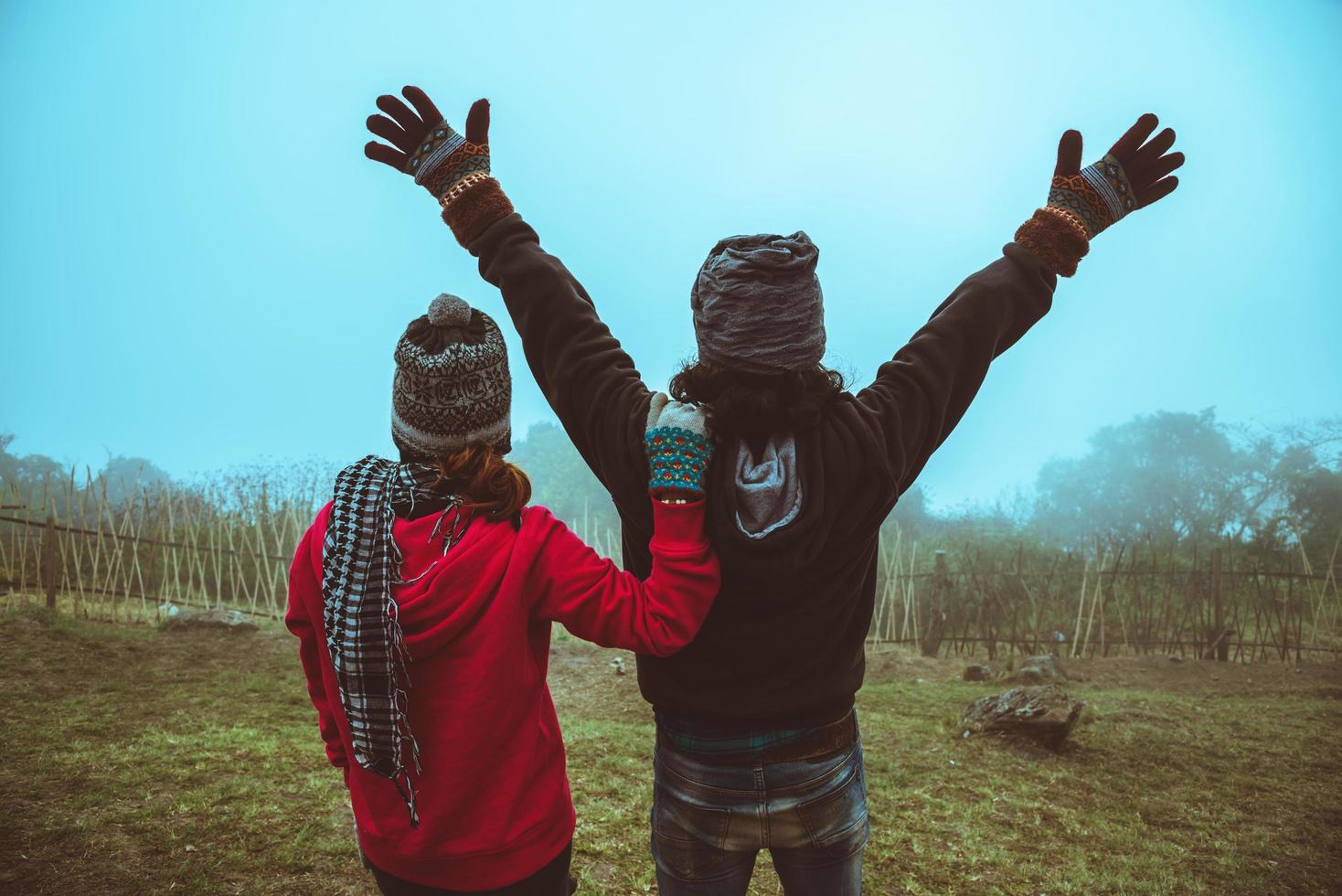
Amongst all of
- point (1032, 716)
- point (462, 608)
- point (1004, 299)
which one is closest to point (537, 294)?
point (462, 608)

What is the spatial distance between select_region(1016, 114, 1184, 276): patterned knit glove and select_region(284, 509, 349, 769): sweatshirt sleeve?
140cm

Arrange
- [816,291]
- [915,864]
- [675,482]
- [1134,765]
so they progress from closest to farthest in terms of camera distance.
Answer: [675,482], [816,291], [915,864], [1134,765]

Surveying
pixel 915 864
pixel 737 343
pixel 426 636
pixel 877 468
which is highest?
pixel 737 343

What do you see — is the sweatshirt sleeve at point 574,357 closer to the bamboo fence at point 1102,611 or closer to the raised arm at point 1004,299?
the raised arm at point 1004,299

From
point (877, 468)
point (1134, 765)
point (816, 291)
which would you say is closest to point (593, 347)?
point (816, 291)

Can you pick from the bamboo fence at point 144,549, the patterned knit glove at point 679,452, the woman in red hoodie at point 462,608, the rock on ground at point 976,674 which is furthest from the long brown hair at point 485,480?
the bamboo fence at point 144,549

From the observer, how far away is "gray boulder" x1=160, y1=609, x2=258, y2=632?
25.7 ft

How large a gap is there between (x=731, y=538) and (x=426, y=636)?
0.50 meters

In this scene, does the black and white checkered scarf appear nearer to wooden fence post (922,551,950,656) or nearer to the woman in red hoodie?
the woman in red hoodie

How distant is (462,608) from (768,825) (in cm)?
64

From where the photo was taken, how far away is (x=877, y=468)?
1.22 metres

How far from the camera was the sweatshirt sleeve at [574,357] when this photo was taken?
4.19 ft

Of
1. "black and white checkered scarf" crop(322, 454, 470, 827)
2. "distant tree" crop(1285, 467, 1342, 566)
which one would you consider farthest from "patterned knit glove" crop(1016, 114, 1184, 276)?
"distant tree" crop(1285, 467, 1342, 566)

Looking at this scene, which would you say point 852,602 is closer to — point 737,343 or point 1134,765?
point 737,343
